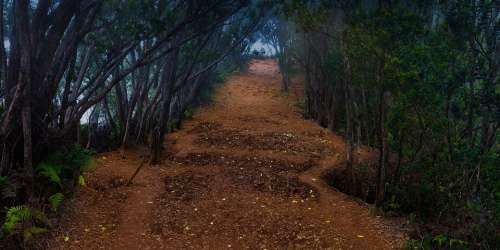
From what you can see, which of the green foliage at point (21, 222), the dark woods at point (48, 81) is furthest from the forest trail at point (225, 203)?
the dark woods at point (48, 81)

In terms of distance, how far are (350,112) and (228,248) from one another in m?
4.93

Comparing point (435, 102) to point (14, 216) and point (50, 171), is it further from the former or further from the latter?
point (14, 216)

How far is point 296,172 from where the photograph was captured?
30.9 feet

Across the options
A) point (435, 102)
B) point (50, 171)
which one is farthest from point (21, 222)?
point (435, 102)

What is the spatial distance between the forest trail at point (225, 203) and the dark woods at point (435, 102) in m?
0.91

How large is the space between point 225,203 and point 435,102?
4029 mm

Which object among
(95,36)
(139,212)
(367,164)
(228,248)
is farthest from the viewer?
(367,164)

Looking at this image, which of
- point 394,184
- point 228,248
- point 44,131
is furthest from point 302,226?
point 44,131

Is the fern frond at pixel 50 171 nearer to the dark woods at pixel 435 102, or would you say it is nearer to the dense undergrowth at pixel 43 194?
the dense undergrowth at pixel 43 194

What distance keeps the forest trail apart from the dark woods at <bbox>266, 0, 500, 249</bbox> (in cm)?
91

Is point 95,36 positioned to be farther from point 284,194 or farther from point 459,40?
point 459,40

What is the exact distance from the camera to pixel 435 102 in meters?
6.59

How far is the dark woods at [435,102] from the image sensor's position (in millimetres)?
6059

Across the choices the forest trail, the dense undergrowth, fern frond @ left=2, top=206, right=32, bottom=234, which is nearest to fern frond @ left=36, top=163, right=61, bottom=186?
the dense undergrowth
